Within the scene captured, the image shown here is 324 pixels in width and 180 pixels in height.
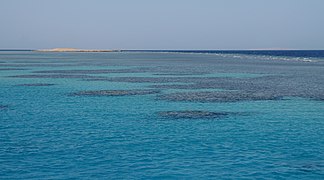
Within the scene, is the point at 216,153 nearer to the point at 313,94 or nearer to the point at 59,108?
the point at 59,108

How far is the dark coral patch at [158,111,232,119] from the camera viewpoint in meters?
28.9

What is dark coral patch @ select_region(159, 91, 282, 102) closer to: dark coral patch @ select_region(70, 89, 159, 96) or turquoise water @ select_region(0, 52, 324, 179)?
turquoise water @ select_region(0, 52, 324, 179)

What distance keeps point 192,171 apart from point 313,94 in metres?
26.0

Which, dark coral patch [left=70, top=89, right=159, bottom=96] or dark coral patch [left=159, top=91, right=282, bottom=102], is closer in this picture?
dark coral patch [left=159, top=91, right=282, bottom=102]

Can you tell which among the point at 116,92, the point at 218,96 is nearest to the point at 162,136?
the point at 218,96

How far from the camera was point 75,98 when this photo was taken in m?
39.1

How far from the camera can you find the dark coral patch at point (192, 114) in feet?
94.7

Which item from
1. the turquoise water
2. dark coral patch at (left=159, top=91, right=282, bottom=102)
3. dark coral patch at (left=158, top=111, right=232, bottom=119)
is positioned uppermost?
dark coral patch at (left=159, top=91, right=282, bottom=102)

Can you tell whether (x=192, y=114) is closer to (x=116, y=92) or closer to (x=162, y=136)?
(x=162, y=136)

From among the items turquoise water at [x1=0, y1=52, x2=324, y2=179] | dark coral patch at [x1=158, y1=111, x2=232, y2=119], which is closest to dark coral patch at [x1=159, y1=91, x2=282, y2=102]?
turquoise water at [x1=0, y1=52, x2=324, y2=179]

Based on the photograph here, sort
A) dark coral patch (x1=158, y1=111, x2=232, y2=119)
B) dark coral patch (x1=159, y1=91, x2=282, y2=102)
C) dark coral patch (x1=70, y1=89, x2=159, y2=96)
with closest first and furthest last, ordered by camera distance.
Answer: dark coral patch (x1=158, y1=111, x2=232, y2=119) < dark coral patch (x1=159, y1=91, x2=282, y2=102) < dark coral patch (x1=70, y1=89, x2=159, y2=96)

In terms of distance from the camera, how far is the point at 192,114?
1174 inches

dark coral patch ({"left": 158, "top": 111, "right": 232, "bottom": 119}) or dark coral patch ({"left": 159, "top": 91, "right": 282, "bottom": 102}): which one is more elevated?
dark coral patch ({"left": 159, "top": 91, "right": 282, "bottom": 102})

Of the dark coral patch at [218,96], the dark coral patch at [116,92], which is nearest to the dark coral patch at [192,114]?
the dark coral patch at [218,96]
